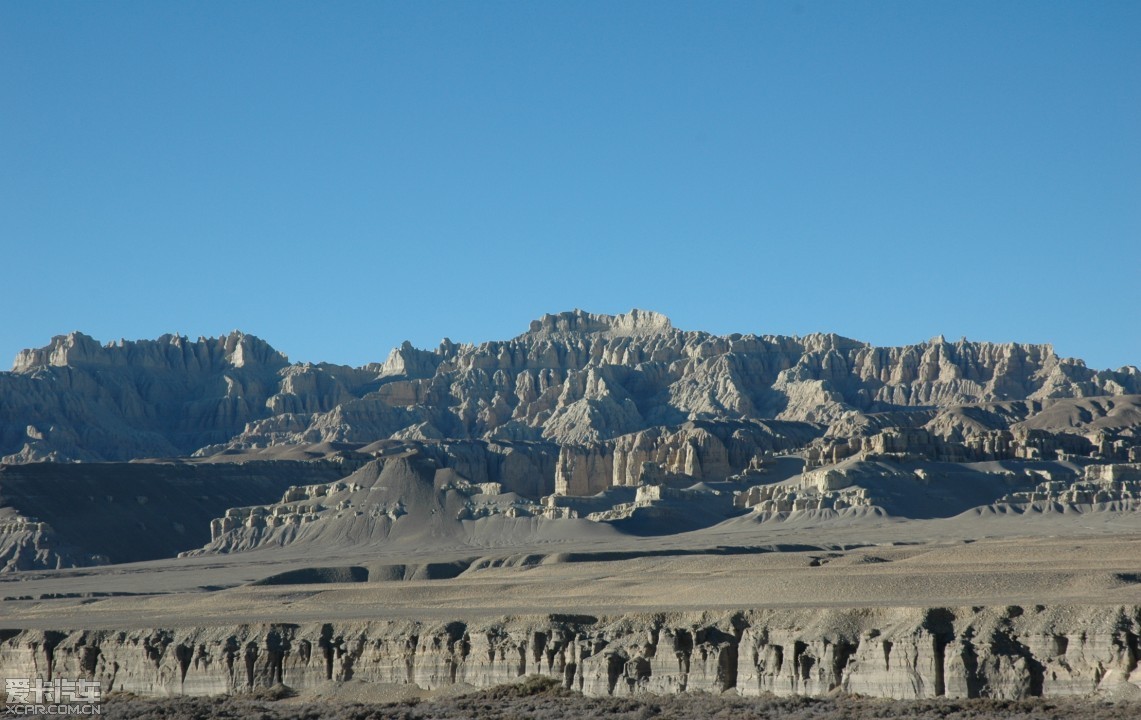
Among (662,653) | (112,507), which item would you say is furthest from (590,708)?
(112,507)

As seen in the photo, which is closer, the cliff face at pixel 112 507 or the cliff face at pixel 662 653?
the cliff face at pixel 662 653

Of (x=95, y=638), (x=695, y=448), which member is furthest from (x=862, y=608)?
(x=695, y=448)

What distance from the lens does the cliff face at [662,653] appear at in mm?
37562

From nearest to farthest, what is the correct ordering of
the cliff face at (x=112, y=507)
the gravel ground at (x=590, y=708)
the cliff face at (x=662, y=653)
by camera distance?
the gravel ground at (x=590, y=708)
the cliff face at (x=662, y=653)
the cliff face at (x=112, y=507)

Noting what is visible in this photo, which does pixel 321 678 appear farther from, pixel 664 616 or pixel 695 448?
pixel 695 448

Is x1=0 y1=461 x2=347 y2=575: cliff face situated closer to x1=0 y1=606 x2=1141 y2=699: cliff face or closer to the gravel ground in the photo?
x1=0 y1=606 x2=1141 y2=699: cliff face

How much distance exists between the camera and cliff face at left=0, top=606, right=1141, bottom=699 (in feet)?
123

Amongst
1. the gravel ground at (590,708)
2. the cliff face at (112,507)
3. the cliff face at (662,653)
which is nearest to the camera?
the gravel ground at (590,708)

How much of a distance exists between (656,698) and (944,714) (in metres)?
7.87

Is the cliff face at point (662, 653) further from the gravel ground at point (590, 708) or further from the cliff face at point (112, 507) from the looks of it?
the cliff face at point (112, 507)

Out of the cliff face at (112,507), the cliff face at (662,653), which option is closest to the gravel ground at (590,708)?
the cliff face at (662,653)

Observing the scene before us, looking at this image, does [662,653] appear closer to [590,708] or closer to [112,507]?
[590,708]

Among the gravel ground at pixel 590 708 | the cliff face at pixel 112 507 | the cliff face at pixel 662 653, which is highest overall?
the cliff face at pixel 112 507

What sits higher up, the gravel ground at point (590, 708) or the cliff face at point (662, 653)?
the cliff face at point (662, 653)
